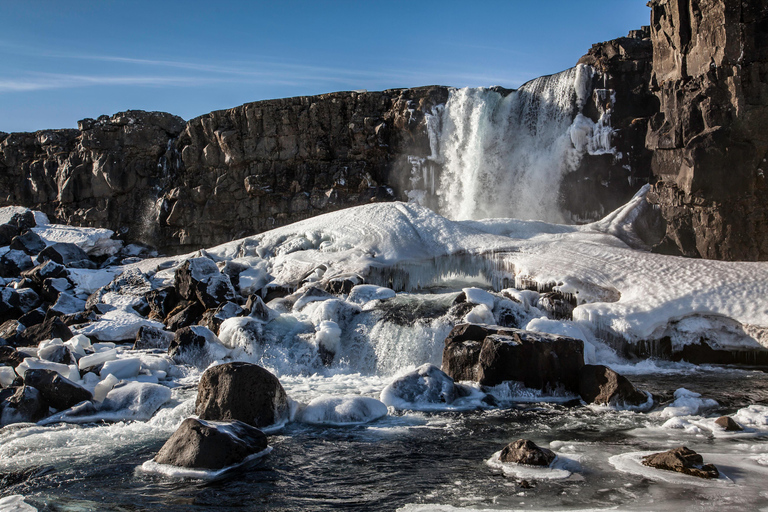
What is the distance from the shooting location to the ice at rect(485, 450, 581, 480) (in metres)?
6.14

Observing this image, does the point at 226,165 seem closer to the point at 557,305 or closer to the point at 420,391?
the point at 557,305

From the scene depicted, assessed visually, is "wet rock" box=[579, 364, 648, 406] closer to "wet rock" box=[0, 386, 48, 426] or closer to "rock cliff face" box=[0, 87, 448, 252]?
"wet rock" box=[0, 386, 48, 426]

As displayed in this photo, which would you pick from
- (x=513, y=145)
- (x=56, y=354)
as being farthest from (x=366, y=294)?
(x=513, y=145)

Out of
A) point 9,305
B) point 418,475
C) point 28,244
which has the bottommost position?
point 418,475

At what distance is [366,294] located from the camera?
14.4m

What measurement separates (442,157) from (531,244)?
13.9 metres

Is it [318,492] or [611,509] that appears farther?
[318,492]

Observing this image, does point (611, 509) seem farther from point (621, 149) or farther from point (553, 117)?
point (553, 117)

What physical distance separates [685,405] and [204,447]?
21.8ft

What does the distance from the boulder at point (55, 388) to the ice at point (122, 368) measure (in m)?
1.16

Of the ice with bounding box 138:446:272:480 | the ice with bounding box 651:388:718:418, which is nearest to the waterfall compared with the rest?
the ice with bounding box 651:388:718:418

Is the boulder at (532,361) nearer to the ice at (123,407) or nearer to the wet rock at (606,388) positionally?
the wet rock at (606,388)

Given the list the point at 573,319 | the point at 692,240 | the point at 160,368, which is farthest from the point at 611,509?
the point at 692,240

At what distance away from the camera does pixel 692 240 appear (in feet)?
56.5
